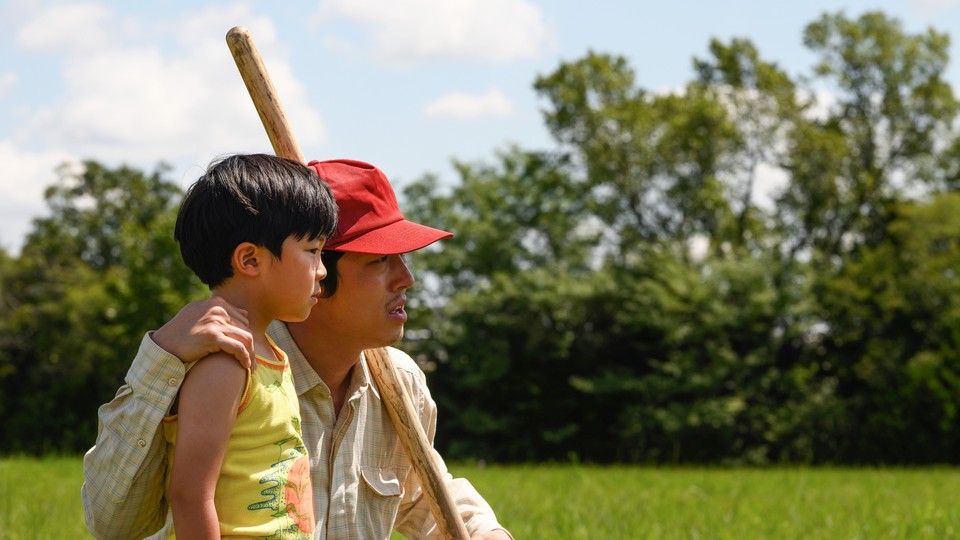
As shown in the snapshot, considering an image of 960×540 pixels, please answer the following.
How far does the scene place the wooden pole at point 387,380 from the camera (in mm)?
2908

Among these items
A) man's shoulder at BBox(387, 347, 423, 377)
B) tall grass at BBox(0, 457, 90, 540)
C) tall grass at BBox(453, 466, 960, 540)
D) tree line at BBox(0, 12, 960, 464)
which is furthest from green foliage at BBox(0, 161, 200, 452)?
man's shoulder at BBox(387, 347, 423, 377)

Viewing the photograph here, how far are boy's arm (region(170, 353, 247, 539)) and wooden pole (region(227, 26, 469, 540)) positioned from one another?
0.81 meters

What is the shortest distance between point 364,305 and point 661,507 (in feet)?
16.6

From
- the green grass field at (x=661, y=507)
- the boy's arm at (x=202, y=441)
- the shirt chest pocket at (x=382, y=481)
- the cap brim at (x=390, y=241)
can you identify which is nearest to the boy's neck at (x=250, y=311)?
the boy's arm at (x=202, y=441)

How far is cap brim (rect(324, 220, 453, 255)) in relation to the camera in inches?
117

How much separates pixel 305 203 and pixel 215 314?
11.0 inches

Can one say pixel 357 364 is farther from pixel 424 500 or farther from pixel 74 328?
pixel 74 328

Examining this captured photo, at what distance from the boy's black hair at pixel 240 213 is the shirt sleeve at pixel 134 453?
19 cm

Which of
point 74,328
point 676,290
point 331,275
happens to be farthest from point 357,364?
point 74,328

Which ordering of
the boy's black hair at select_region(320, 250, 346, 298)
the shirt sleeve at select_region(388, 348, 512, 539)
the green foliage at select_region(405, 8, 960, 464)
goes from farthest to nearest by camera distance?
the green foliage at select_region(405, 8, 960, 464) → the shirt sleeve at select_region(388, 348, 512, 539) → the boy's black hair at select_region(320, 250, 346, 298)

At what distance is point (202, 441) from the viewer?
2186 mm

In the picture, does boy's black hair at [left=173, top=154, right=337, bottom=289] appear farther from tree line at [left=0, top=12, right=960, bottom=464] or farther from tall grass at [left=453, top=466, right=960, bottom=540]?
tree line at [left=0, top=12, right=960, bottom=464]

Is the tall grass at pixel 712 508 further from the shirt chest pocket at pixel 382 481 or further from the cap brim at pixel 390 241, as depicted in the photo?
the cap brim at pixel 390 241

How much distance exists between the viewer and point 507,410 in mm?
24688
